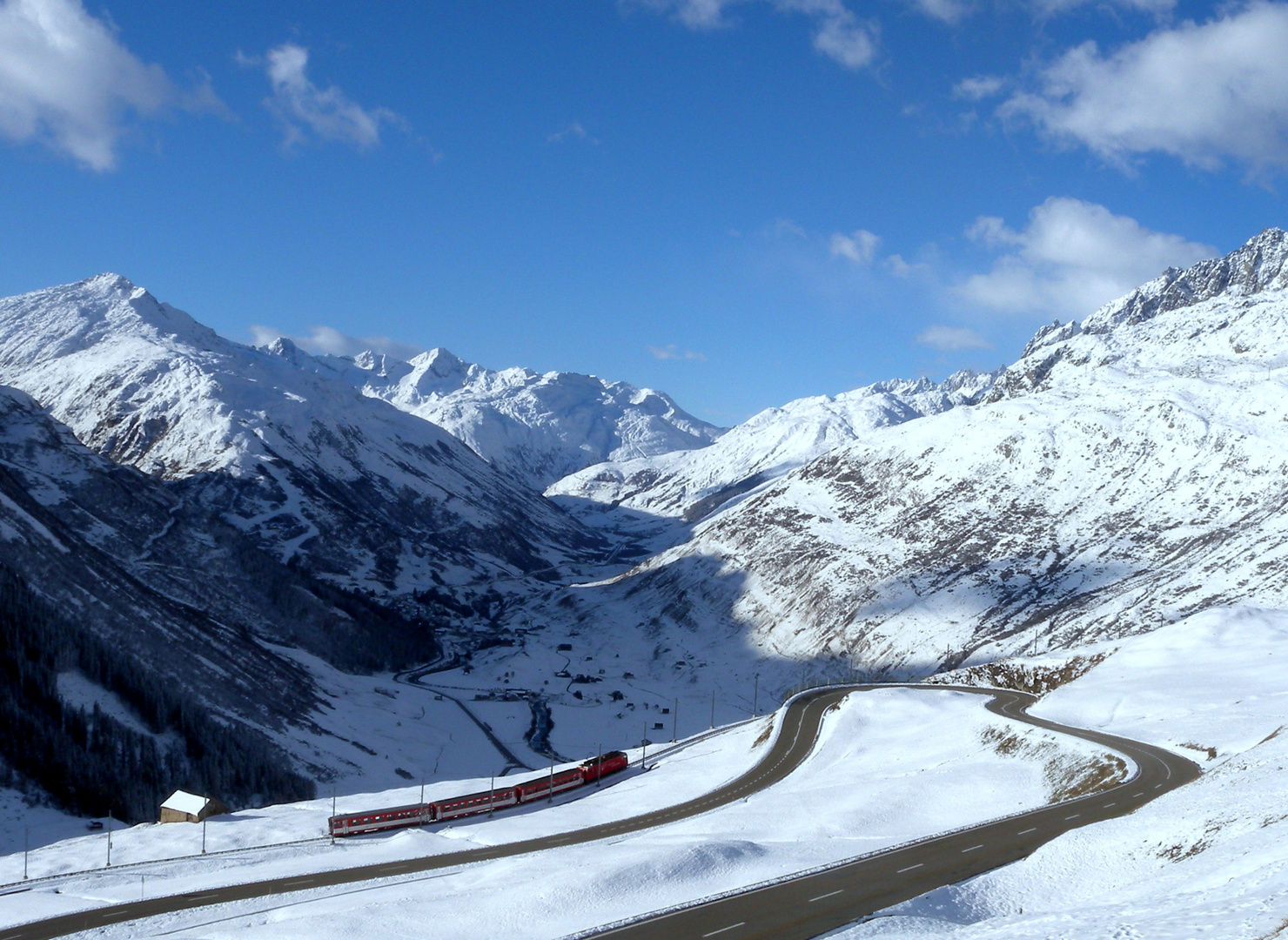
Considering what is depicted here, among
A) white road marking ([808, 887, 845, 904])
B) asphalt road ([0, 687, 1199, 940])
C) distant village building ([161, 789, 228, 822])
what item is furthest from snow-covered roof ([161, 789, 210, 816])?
white road marking ([808, 887, 845, 904])

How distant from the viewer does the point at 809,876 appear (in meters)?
40.2

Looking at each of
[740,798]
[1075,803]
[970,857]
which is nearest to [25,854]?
[740,798]

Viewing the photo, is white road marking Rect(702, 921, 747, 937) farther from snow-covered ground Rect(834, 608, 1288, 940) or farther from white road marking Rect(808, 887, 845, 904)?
snow-covered ground Rect(834, 608, 1288, 940)

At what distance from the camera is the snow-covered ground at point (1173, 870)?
85.8ft

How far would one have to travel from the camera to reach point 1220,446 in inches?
7574

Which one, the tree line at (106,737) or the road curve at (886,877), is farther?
the tree line at (106,737)

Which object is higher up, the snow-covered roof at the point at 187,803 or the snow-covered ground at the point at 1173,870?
the snow-covered roof at the point at 187,803

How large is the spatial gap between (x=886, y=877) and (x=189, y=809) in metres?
60.7

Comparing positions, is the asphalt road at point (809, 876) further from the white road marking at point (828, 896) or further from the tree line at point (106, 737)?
the tree line at point (106, 737)

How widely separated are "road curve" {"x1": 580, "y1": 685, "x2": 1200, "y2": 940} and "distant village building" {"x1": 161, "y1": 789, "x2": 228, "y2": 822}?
56207mm

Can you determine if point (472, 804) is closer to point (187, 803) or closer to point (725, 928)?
point (187, 803)

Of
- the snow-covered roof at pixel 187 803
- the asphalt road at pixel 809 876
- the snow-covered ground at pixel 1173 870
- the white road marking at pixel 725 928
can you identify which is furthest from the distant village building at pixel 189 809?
the snow-covered ground at pixel 1173 870

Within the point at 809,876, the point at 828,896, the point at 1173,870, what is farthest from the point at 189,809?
the point at 1173,870

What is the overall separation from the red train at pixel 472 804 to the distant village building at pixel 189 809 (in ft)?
40.5
